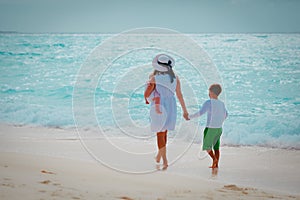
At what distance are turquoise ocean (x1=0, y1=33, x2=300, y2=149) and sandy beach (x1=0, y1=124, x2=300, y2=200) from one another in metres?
2.03

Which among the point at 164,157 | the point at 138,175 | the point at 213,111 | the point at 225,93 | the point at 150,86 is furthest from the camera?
the point at 225,93

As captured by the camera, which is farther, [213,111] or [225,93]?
[225,93]

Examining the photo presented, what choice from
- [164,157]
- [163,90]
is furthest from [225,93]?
[163,90]

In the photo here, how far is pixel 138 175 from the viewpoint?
596cm

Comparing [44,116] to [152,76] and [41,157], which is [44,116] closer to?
[41,157]

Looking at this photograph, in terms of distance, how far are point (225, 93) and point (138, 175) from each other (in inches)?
524

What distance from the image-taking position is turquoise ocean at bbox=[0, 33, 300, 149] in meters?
11.4

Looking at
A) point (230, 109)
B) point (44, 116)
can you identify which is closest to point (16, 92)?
point (44, 116)

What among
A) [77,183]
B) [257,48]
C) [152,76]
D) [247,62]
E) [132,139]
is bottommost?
[77,183]

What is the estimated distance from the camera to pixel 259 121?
1253 cm

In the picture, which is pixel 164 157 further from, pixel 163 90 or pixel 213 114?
pixel 163 90

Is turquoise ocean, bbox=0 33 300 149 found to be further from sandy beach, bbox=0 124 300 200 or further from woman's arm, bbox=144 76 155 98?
woman's arm, bbox=144 76 155 98

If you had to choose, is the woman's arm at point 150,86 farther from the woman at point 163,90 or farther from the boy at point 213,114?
the boy at point 213,114

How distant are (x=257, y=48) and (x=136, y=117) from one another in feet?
99.7
